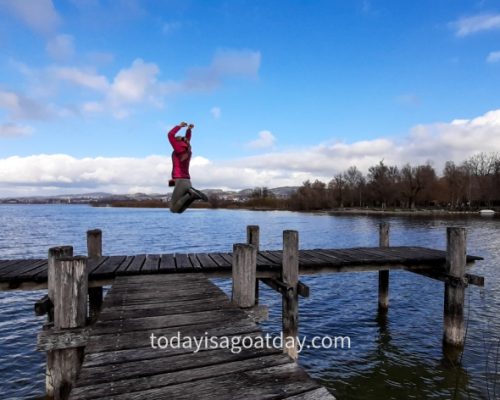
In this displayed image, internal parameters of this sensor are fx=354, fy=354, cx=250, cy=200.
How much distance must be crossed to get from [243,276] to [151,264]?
2.95 meters

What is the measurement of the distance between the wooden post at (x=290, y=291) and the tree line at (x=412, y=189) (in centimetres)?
9716

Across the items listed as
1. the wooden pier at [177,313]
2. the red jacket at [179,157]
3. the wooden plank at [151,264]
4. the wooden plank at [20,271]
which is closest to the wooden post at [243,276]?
the wooden pier at [177,313]

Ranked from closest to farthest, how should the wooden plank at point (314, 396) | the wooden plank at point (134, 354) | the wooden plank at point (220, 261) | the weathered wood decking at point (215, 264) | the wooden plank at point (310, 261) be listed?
1. the wooden plank at point (314, 396)
2. the wooden plank at point (134, 354)
3. the weathered wood decking at point (215, 264)
4. the wooden plank at point (220, 261)
5. the wooden plank at point (310, 261)

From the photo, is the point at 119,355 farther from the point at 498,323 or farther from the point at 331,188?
the point at 331,188

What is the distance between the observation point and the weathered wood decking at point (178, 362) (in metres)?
3.02

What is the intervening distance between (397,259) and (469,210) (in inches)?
3739

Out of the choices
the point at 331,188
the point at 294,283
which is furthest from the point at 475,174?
the point at 294,283

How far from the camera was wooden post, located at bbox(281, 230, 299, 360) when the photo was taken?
7.57 metres

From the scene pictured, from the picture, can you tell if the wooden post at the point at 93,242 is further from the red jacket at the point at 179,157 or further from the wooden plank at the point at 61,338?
the wooden plank at the point at 61,338

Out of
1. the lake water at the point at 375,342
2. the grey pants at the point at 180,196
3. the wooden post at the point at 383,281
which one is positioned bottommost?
the lake water at the point at 375,342

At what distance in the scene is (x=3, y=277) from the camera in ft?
21.9

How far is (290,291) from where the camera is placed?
7.66 metres

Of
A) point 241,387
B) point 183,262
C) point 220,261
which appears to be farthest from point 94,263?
point 241,387

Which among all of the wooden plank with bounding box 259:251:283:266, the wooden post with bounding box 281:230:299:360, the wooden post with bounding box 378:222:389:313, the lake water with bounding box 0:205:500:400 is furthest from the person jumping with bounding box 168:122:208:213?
the wooden post with bounding box 378:222:389:313
